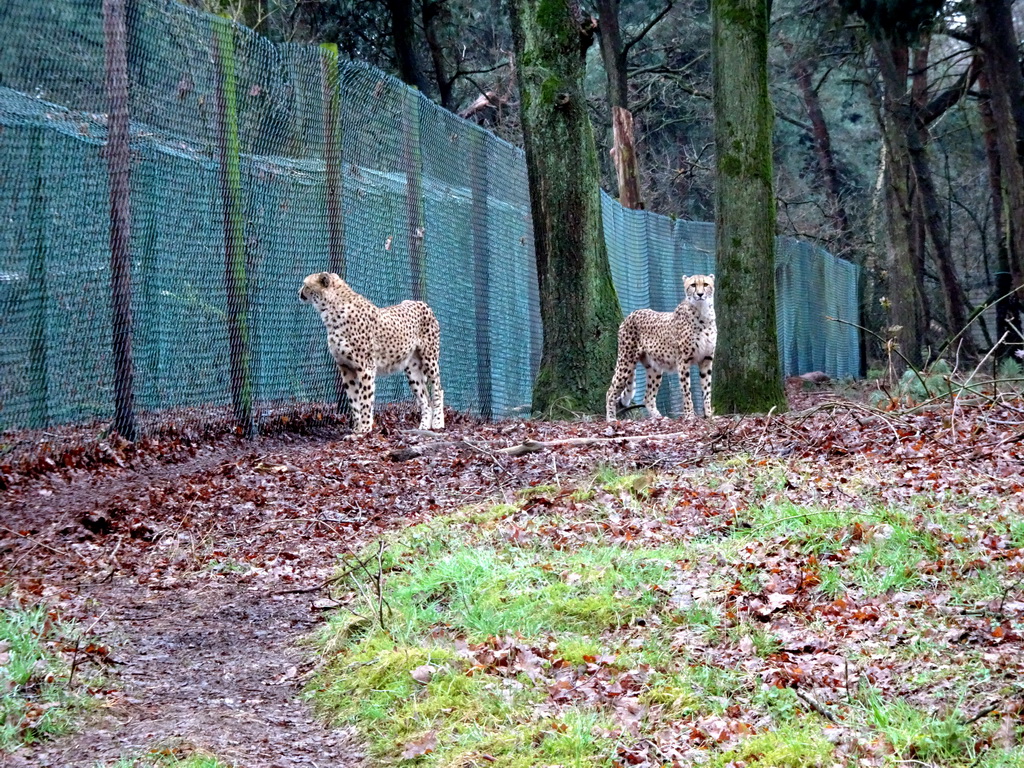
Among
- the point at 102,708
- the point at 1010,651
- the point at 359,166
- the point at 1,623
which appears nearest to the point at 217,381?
the point at 359,166

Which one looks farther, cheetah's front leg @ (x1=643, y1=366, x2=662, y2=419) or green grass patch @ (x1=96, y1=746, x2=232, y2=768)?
cheetah's front leg @ (x1=643, y1=366, x2=662, y2=419)

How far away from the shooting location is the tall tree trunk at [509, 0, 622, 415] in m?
11.8

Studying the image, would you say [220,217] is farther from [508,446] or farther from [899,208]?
[899,208]

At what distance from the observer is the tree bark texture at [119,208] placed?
8.27 m

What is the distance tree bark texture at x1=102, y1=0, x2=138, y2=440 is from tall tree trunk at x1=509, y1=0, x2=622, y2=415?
4.67 m

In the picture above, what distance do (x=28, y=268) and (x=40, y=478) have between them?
56.1 inches

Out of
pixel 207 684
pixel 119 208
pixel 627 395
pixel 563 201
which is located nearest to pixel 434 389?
pixel 563 201

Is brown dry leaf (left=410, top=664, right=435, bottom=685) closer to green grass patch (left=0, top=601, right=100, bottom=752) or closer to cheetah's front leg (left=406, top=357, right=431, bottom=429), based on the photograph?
green grass patch (left=0, top=601, right=100, bottom=752)

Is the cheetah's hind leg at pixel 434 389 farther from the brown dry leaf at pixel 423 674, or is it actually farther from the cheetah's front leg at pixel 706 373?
the brown dry leaf at pixel 423 674

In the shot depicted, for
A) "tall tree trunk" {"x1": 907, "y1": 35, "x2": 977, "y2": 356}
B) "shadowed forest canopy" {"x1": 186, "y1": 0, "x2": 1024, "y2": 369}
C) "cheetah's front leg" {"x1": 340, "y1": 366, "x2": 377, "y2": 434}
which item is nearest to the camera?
"cheetah's front leg" {"x1": 340, "y1": 366, "x2": 377, "y2": 434}

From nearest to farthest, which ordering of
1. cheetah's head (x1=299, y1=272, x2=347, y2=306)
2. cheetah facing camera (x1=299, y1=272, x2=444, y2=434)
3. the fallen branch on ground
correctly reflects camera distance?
the fallen branch on ground < cheetah's head (x1=299, y1=272, x2=347, y2=306) < cheetah facing camera (x1=299, y1=272, x2=444, y2=434)

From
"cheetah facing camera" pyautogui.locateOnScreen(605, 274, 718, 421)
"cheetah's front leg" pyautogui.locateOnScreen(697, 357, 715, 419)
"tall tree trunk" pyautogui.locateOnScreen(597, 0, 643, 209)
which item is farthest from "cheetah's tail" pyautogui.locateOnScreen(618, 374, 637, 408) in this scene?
"tall tree trunk" pyautogui.locateOnScreen(597, 0, 643, 209)

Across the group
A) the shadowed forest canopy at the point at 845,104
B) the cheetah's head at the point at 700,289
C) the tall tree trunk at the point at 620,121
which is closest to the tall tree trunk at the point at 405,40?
the shadowed forest canopy at the point at 845,104

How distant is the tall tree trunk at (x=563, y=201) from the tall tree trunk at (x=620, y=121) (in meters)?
6.03
